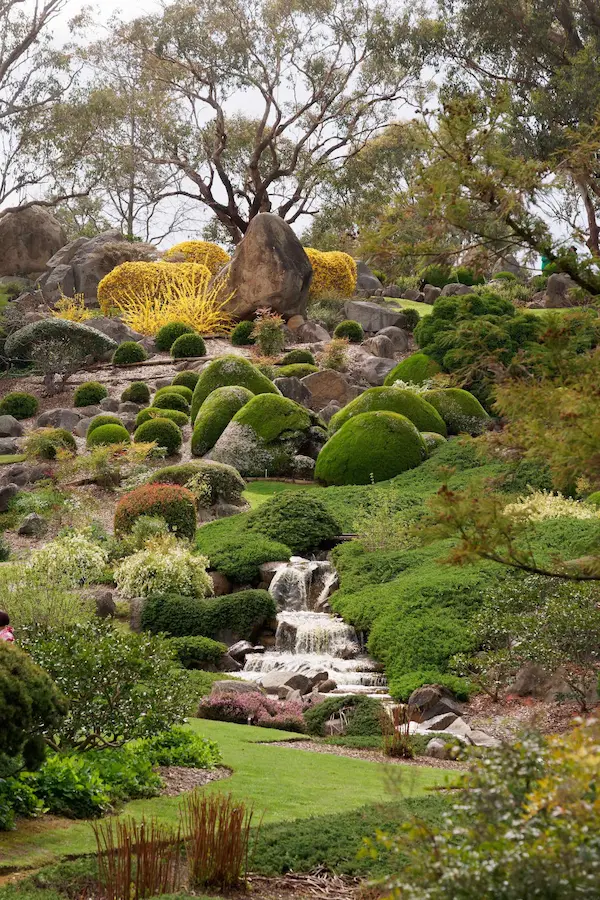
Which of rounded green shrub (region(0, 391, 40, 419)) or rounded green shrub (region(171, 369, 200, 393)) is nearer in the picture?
rounded green shrub (region(0, 391, 40, 419))

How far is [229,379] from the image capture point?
972 inches

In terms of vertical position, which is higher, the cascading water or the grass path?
the grass path

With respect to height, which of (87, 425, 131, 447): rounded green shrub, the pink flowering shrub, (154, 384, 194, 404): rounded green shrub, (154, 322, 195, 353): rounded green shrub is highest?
(154, 322, 195, 353): rounded green shrub

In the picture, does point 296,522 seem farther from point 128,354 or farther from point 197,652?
point 128,354

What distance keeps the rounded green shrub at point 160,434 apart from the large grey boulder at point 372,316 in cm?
1311

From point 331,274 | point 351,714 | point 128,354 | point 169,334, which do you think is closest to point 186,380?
point 128,354

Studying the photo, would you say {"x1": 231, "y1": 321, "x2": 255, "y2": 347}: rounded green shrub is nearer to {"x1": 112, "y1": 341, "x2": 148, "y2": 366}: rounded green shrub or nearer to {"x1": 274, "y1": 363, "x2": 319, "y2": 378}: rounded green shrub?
{"x1": 112, "y1": 341, "x2": 148, "y2": 366}: rounded green shrub

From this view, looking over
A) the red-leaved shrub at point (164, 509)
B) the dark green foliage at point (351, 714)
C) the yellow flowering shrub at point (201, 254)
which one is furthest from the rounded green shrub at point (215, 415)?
the yellow flowering shrub at point (201, 254)

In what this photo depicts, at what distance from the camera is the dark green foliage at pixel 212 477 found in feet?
64.2

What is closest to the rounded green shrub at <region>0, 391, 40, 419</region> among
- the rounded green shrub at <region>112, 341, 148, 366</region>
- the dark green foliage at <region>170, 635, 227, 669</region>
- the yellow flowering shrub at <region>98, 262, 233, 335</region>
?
the rounded green shrub at <region>112, 341, 148, 366</region>

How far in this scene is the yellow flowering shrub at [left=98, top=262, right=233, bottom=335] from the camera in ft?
108

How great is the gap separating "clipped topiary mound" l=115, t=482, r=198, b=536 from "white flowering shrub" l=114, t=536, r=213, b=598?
130 cm

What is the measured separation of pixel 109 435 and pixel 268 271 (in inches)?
444

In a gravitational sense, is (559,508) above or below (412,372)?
below
